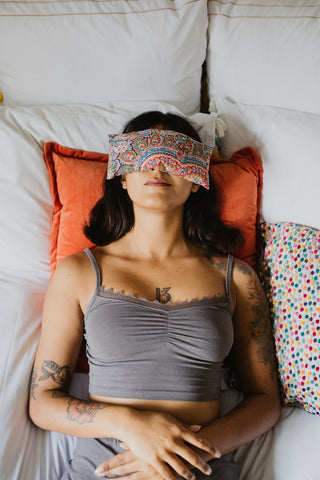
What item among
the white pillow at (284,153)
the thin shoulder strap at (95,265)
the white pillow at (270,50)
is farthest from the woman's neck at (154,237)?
the white pillow at (270,50)

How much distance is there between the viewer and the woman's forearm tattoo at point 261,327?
132cm

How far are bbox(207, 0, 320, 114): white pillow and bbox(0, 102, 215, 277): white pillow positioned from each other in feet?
0.87

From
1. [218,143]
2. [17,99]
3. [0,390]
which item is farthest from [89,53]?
[0,390]

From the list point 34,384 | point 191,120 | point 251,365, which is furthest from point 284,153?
point 34,384

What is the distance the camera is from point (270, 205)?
1555mm

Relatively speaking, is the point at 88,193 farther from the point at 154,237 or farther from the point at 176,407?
the point at 176,407

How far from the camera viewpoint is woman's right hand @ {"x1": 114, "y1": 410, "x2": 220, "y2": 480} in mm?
1054

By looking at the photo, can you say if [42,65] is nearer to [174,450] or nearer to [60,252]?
[60,252]

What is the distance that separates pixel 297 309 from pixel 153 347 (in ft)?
1.49

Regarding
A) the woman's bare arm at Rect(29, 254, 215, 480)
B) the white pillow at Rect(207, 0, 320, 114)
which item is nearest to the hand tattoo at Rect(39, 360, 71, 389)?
the woman's bare arm at Rect(29, 254, 215, 480)

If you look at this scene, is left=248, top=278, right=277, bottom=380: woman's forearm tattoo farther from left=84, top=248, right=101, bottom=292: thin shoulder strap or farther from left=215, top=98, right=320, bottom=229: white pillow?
left=84, top=248, right=101, bottom=292: thin shoulder strap

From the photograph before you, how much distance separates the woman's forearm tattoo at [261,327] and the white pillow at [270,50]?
2.51 ft

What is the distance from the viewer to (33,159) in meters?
1.51

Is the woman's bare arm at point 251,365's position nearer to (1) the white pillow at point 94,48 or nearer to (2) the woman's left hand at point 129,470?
(2) the woman's left hand at point 129,470
